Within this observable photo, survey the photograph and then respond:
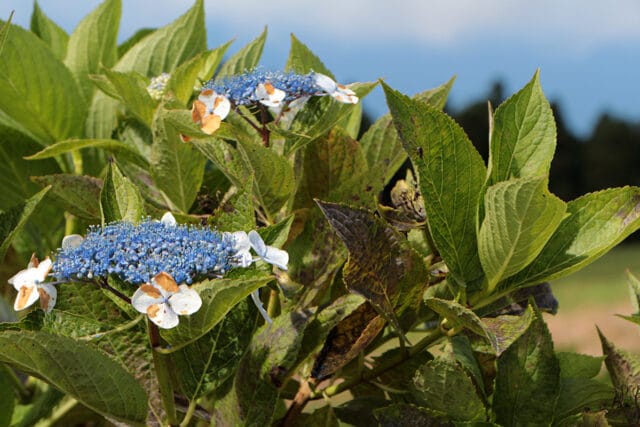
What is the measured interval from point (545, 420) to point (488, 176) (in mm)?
287

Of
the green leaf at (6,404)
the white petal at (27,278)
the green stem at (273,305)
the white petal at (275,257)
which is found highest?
the white petal at (275,257)

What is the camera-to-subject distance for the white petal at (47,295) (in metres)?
0.86

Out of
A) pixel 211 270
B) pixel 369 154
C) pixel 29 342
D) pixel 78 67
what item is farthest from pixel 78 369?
pixel 78 67

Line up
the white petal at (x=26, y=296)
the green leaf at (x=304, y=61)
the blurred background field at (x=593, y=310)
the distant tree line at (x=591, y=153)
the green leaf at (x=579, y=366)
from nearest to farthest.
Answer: the white petal at (x=26, y=296)
the green leaf at (x=579, y=366)
the green leaf at (x=304, y=61)
the blurred background field at (x=593, y=310)
the distant tree line at (x=591, y=153)

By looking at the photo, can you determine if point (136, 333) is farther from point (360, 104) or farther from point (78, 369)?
point (360, 104)

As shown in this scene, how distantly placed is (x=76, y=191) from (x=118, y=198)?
213 mm

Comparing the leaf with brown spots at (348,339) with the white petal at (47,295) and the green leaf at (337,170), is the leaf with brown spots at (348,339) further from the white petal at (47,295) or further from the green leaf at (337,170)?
the white petal at (47,295)

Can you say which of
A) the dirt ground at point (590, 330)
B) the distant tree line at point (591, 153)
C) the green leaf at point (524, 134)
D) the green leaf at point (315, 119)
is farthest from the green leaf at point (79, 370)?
the distant tree line at point (591, 153)

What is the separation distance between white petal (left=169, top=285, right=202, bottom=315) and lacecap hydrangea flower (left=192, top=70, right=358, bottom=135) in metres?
0.25

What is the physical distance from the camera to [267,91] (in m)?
0.98

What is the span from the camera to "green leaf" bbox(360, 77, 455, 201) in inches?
47.4

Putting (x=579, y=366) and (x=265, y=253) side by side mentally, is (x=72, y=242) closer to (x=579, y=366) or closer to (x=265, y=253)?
(x=265, y=253)

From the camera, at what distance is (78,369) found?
837 mm

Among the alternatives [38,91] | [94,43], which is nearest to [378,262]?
[38,91]
